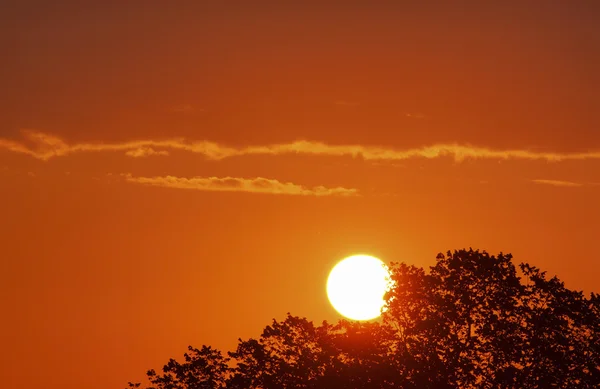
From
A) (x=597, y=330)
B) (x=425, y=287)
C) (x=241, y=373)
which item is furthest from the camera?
(x=241, y=373)

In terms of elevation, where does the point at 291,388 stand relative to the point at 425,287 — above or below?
below

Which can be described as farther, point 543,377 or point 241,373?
point 241,373

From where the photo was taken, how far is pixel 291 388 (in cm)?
6034

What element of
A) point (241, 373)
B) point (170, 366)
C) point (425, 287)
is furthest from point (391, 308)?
point (170, 366)

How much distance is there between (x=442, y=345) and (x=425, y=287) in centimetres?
383

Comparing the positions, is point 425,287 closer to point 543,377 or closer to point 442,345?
point 442,345

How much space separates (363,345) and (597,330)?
46.8ft

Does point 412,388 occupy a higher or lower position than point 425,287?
lower

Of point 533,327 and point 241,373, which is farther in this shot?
point 241,373

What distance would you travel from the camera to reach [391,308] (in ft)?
196

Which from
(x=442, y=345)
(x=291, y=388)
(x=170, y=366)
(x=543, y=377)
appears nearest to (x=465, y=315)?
(x=442, y=345)

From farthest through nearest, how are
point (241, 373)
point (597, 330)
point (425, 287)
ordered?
point (241, 373), point (425, 287), point (597, 330)

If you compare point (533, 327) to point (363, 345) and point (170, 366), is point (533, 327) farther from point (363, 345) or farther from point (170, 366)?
point (170, 366)

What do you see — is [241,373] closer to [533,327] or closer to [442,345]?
[442,345]
